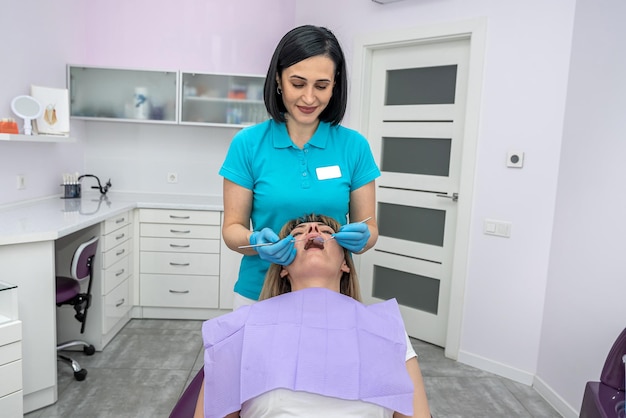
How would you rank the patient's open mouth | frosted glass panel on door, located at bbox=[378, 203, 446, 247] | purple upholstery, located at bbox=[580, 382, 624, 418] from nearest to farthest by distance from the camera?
the patient's open mouth < purple upholstery, located at bbox=[580, 382, 624, 418] < frosted glass panel on door, located at bbox=[378, 203, 446, 247]

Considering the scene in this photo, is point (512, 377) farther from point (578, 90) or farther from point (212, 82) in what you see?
point (212, 82)

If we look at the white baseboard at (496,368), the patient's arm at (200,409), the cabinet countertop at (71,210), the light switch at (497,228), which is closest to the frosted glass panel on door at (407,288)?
the white baseboard at (496,368)

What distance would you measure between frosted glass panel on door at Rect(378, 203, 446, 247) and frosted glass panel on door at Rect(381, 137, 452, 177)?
0.89 ft

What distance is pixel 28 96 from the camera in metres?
2.95

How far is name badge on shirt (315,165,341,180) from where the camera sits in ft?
4.73

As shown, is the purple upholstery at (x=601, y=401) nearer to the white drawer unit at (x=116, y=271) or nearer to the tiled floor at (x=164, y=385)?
the tiled floor at (x=164, y=385)

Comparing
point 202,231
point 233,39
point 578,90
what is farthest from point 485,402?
point 233,39

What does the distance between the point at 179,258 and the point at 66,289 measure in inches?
39.0

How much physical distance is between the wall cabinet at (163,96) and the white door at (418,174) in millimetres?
1003

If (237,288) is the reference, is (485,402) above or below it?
below

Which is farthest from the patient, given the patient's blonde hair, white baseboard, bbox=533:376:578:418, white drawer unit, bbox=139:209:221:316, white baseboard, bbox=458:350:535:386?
white drawer unit, bbox=139:209:221:316

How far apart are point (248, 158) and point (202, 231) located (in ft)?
6.96

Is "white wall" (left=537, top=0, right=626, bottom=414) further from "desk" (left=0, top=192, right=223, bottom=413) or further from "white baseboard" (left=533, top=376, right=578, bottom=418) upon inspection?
"desk" (left=0, top=192, right=223, bottom=413)

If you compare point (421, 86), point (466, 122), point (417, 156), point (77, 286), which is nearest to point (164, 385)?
point (77, 286)
